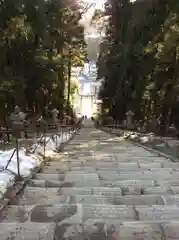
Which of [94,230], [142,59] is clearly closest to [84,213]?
[94,230]

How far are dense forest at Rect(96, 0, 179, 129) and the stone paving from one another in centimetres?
953

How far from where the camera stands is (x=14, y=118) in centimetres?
1441

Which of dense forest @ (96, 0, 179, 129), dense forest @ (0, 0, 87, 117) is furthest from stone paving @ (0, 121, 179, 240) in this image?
dense forest @ (0, 0, 87, 117)

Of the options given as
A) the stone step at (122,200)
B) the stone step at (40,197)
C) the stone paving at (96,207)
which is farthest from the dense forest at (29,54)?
the stone step at (122,200)

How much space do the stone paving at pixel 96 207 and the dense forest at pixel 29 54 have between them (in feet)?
34.4

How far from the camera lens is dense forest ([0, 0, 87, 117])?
52.1 ft

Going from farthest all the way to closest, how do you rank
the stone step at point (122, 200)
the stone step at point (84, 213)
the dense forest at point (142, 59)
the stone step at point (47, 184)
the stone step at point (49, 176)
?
the dense forest at point (142, 59), the stone step at point (49, 176), the stone step at point (47, 184), the stone step at point (122, 200), the stone step at point (84, 213)

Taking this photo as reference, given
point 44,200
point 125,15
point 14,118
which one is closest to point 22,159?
point 44,200

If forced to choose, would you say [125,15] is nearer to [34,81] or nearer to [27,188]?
[34,81]

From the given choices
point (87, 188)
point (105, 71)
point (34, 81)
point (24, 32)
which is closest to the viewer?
point (87, 188)

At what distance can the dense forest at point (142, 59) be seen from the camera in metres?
16.9

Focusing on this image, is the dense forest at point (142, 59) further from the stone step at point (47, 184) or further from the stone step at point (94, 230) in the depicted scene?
the stone step at point (94, 230)

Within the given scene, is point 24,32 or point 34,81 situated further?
point 34,81

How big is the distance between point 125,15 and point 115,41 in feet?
10.7
